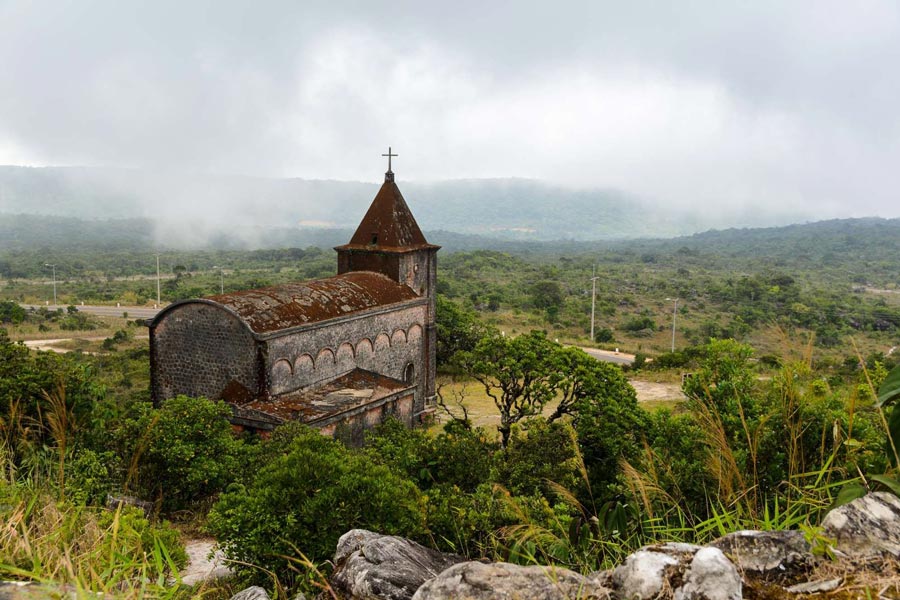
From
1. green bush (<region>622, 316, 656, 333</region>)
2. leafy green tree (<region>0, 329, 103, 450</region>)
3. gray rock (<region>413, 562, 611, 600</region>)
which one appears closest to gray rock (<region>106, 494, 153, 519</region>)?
leafy green tree (<region>0, 329, 103, 450</region>)

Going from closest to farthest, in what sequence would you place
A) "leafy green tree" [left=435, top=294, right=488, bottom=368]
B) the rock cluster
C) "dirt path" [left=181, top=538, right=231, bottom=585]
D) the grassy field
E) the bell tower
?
the rock cluster → "dirt path" [left=181, top=538, right=231, bottom=585] → the bell tower → the grassy field → "leafy green tree" [left=435, top=294, right=488, bottom=368]

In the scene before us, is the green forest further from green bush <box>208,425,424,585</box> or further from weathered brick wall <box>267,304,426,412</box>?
weathered brick wall <box>267,304,426,412</box>

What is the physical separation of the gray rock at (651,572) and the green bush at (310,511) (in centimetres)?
420

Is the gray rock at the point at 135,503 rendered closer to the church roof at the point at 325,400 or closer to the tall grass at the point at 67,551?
the church roof at the point at 325,400

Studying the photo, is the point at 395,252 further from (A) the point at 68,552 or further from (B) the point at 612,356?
(B) the point at 612,356

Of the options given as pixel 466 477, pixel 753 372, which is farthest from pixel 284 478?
pixel 753 372

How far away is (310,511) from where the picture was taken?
675 centimetres

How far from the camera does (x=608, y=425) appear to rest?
1298 centimetres

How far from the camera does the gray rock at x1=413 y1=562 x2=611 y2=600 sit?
2.82 metres

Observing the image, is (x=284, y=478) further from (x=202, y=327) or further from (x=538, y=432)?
(x=202, y=327)

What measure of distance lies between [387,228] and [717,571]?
19.4 meters

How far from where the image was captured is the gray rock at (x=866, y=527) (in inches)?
101

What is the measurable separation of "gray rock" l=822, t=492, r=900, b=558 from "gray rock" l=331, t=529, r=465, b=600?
212 cm

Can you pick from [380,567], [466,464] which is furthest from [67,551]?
[466,464]
